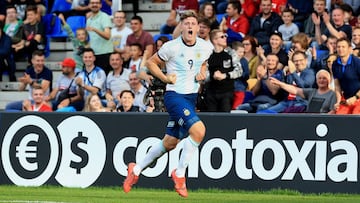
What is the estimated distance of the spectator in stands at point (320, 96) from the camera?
15.6 m

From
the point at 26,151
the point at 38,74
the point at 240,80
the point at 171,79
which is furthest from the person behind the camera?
the point at 38,74

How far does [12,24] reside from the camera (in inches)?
839

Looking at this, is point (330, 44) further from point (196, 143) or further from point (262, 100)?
point (196, 143)

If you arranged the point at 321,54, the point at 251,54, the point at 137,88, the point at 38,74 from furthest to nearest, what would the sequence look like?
the point at 38,74 → the point at 251,54 → the point at 137,88 → the point at 321,54

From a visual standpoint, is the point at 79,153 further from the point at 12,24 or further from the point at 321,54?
the point at 12,24

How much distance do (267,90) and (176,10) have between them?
11.3 ft

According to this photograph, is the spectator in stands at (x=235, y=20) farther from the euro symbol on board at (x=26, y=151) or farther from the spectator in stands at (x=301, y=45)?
the euro symbol on board at (x=26, y=151)

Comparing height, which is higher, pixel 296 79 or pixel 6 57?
pixel 296 79

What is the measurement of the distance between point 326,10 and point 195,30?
5.70 metres

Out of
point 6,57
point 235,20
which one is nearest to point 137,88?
point 235,20

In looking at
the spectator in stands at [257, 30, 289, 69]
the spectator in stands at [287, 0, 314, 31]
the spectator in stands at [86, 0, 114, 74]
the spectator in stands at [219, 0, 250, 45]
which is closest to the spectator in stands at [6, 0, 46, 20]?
the spectator in stands at [86, 0, 114, 74]

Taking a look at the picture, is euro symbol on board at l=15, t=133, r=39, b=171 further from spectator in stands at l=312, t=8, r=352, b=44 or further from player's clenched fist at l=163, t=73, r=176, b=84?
spectator in stands at l=312, t=8, r=352, b=44

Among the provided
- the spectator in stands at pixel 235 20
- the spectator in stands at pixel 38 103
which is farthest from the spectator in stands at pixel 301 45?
the spectator in stands at pixel 38 103

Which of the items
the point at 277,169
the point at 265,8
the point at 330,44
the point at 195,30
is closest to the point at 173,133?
the point at 195,30
